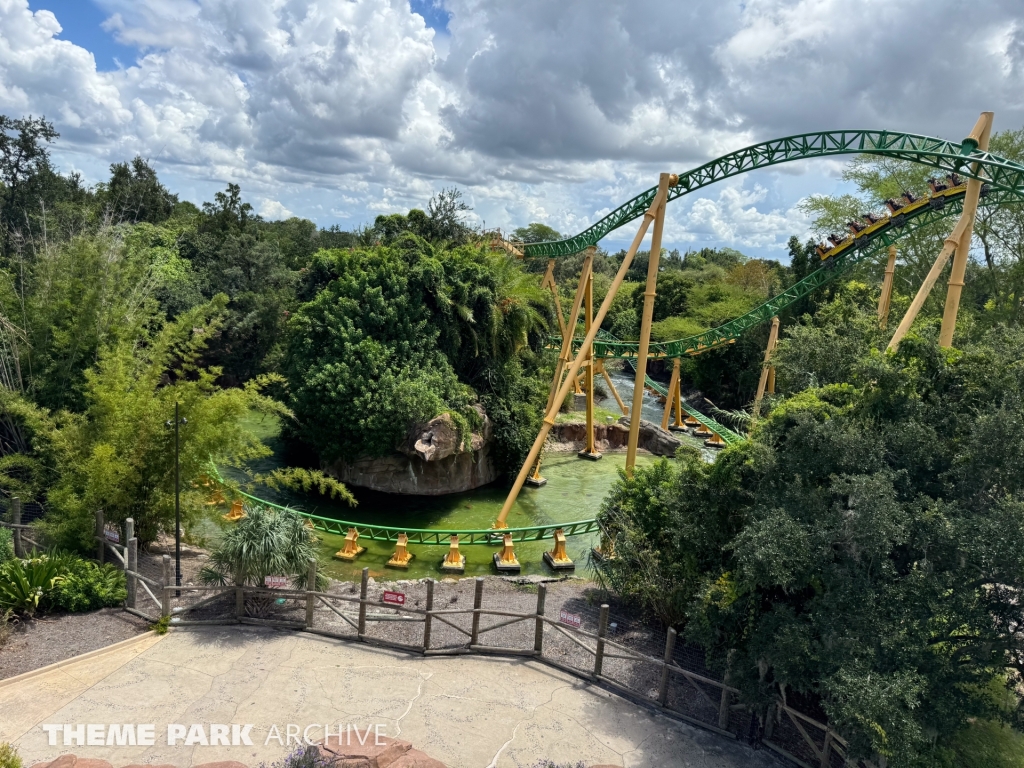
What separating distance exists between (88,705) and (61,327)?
8780 millimetres

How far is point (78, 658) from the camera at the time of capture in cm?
829

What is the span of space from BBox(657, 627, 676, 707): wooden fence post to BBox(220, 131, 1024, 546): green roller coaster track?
10.2 ft

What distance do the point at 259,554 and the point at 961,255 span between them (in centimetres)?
1175

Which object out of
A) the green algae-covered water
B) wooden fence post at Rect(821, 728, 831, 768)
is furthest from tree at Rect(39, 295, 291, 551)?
wooden fence post at Rect(821, 728, 831, 768)

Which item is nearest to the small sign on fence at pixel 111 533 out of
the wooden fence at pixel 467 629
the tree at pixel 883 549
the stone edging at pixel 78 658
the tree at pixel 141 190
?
the wooden fence at pixel 467 629

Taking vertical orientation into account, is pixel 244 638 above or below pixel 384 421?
below

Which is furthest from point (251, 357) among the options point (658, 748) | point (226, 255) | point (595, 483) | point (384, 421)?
point (658, 748)

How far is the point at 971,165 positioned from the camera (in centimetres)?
1012

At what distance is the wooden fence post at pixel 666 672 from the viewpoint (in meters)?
8.09

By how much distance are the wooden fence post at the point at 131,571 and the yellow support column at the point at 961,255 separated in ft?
40.9

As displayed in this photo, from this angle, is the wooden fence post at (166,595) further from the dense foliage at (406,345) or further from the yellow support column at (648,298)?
the yellow support column at (648,298)

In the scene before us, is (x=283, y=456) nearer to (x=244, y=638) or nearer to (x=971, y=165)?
(x=244, y=638)

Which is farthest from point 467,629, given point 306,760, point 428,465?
point 428,465

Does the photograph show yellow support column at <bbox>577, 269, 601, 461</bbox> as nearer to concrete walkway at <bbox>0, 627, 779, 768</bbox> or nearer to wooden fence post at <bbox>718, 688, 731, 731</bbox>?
concrete walkway at <bbox>0, 627, 779, 768</bbox>
